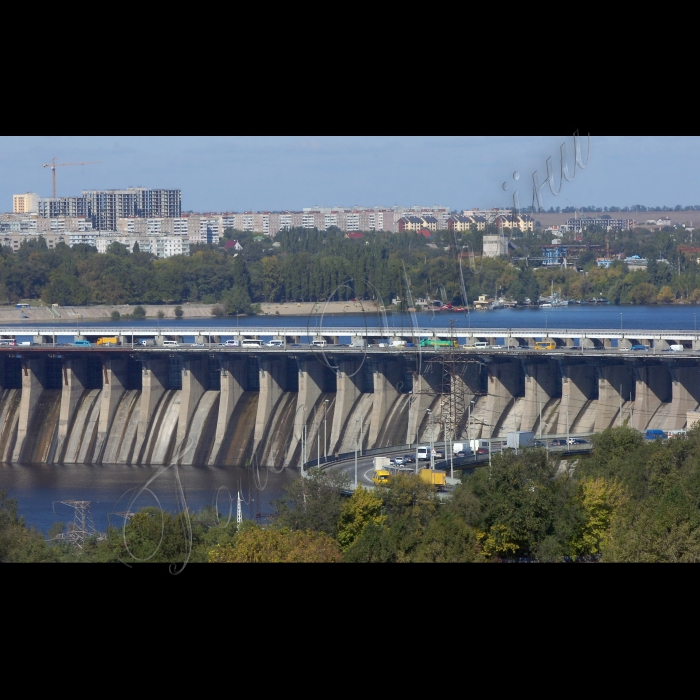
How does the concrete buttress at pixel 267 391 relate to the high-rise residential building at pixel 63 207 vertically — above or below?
below

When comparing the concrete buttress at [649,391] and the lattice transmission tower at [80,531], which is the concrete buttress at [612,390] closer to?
the concrete buttress at [649,391]

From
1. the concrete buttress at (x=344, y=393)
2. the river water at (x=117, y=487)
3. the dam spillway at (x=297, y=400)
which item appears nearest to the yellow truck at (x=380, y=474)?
the river water at (x=117, y=487)

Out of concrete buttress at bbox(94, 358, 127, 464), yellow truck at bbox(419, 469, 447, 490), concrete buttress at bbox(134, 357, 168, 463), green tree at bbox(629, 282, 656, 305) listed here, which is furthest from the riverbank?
yellow truck at bbox(419, 469, 447, 490)

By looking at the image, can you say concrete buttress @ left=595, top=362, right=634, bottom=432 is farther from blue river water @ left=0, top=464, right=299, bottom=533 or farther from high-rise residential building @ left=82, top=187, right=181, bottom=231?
high-rise residential building @ left=82, top=187, right=181, bottom=231

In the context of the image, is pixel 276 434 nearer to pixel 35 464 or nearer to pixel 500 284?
pixel 35 464

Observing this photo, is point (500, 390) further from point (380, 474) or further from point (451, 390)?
point (380, 474)

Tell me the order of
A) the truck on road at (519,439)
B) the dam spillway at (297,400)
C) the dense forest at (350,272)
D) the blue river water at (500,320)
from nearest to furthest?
the truck on road at (519,439) < the dam spillway at (297,400) < the blue river water at (500,320) < the dense forest at (350,272)

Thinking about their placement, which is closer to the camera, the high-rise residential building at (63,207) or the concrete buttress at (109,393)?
the concrete buttress at (109,393)
